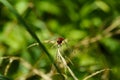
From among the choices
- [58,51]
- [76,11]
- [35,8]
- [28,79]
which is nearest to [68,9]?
[76,11]

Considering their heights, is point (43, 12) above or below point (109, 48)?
above

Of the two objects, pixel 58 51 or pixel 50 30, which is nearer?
pixel 58 51

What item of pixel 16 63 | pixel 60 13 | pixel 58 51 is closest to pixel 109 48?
pixel 60 13

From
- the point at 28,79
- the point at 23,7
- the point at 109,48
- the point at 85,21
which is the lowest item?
the point at 28,79

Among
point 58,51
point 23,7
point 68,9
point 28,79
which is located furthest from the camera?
point 68,9

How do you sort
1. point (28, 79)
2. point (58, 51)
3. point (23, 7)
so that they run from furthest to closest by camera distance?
point (23, 7), point (28, 79), point (58, 51)

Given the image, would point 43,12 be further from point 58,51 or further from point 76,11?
point 58,51

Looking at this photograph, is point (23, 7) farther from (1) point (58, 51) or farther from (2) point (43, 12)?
(1) point (58, 51)
